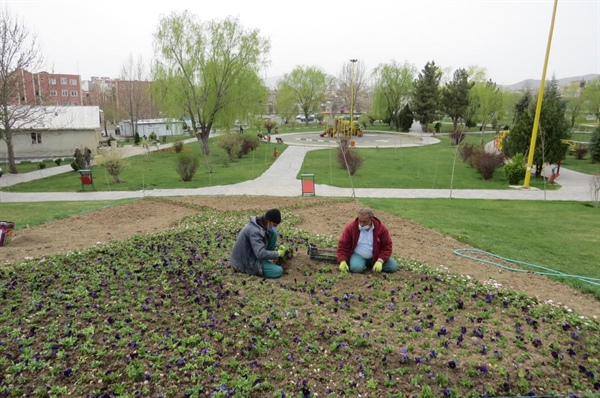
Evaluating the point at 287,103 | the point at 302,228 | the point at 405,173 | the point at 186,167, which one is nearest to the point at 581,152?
the point at 405,173

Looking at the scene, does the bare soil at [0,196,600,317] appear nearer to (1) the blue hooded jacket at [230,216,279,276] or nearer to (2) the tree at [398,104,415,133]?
(1) the blue hooded jacket at [230,216,279,276]

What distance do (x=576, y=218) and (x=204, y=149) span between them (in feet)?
76.6

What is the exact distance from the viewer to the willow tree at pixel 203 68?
28234 mm

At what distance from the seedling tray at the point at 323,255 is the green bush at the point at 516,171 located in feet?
47.6

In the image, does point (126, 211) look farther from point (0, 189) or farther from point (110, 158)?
point (0, 189)

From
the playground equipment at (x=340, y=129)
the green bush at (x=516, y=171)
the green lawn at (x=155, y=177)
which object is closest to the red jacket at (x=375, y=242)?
the green lawn at (x=155, y=177)

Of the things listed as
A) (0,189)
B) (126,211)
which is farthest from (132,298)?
(0,189)

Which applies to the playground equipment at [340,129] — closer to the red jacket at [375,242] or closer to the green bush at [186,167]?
the green bush at [186,167]

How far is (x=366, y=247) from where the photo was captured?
20.1 feet

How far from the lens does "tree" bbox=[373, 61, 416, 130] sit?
188 feet

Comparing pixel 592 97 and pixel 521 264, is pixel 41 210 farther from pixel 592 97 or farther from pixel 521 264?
pixel 592 97

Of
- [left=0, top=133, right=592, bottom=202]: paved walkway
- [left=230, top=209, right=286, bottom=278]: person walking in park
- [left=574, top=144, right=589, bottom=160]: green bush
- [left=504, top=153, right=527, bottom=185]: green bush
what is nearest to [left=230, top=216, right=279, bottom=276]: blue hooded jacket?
[left=230, top=209, right=286, bottom=278]: person walking in park

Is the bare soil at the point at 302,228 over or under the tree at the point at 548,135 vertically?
under

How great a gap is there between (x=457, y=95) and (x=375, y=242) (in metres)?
50.0
